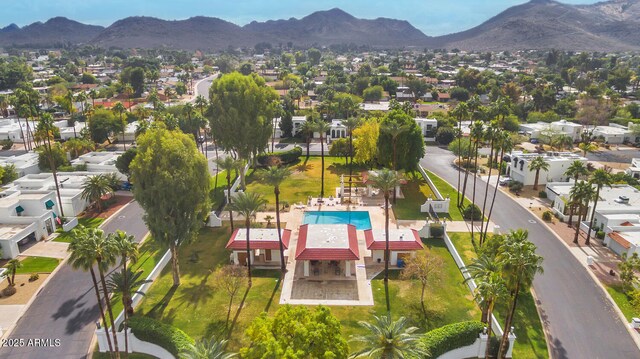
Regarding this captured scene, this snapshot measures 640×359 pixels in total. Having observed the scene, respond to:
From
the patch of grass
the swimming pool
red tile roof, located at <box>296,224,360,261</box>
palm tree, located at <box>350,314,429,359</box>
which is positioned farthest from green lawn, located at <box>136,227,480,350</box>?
the patch of grass

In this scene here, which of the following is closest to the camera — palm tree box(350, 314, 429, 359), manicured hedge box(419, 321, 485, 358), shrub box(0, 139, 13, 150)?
palm tree box(350, 314, 429, 359)

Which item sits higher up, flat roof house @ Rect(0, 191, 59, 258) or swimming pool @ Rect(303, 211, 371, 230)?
flat roof house @ Rect(0, 191, 59, 258)

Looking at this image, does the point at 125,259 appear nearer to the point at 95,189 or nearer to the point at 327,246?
the point at 327,246

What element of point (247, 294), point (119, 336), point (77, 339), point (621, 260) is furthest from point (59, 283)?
point (621, 260)

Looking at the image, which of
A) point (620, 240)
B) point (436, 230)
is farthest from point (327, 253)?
point (620, 240)

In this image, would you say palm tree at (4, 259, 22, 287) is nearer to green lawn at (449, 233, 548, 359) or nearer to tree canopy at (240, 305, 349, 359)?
tree canopy at (240, 305, 349, 359)

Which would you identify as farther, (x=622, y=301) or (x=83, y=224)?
(x=83, y=224)
